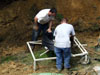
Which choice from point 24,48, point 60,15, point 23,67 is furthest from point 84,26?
point 23,67

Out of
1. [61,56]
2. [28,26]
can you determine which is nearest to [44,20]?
[61,56]

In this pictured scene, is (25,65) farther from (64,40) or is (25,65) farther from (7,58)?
(64,40)

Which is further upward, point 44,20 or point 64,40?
point 44,20

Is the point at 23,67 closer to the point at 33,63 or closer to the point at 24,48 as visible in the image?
the point at 33,63

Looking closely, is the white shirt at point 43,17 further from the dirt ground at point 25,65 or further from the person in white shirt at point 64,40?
the dirt ground at point 25,65

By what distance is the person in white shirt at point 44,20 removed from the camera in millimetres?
5917

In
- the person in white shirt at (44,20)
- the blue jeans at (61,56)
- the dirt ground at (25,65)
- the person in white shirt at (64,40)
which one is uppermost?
the person in white shirt at (44,20)

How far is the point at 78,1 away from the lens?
26.0ft

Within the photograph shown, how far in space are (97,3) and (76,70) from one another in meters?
3.04

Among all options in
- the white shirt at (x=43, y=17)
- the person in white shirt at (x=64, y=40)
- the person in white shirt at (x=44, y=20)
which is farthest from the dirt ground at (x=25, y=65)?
the white shirt at (x=43, y=17)

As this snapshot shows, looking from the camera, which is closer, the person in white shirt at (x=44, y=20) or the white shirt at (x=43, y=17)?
the person in white shirt at (x=44, y=20)

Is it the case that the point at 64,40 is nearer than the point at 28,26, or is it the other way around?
the point at 64,40

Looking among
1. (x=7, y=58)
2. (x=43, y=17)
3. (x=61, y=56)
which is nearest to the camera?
(x=61, y=56)

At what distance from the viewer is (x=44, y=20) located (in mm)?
6148
